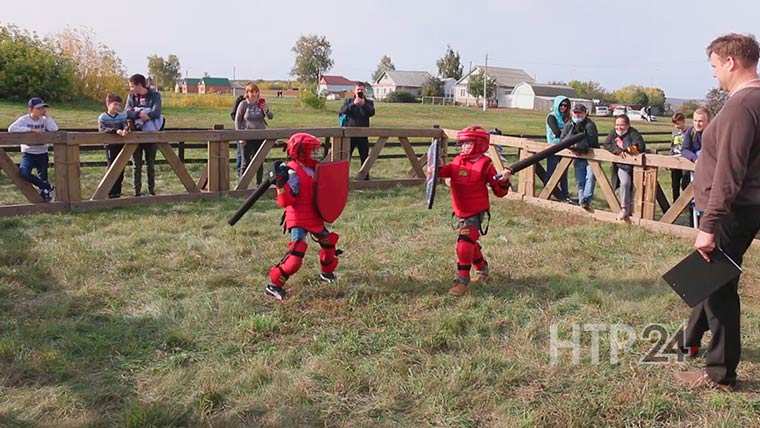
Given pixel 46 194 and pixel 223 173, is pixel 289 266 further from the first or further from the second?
pixel 46 194

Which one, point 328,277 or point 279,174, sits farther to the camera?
point 328,277

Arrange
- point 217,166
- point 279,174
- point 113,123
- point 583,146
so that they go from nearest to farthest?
point 279,174
point 583,146
point 113,123
point 217,166

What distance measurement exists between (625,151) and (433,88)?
87.5 metres

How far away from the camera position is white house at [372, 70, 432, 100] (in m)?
113

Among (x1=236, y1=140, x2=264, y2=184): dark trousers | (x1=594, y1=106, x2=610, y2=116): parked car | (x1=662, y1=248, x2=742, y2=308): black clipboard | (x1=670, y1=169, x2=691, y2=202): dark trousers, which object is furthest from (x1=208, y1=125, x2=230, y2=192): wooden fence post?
(x1=594, y1=106, x2=610, y2=116): parked car

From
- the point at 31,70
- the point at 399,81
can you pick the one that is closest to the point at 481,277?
the point at 31,70

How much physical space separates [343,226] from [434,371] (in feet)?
14.4

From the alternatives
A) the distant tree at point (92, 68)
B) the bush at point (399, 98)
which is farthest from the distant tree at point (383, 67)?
the distant tree at point (92, 68)

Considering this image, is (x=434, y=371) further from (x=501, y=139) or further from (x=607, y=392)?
(x=501, y=139)

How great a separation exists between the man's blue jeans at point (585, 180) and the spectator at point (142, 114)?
6.09m

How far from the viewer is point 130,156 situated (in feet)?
30.9

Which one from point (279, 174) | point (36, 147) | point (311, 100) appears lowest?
point (36, 147)

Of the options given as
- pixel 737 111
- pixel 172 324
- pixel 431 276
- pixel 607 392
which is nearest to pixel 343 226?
pixel 431 276

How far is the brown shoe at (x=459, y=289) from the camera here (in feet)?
19.1
